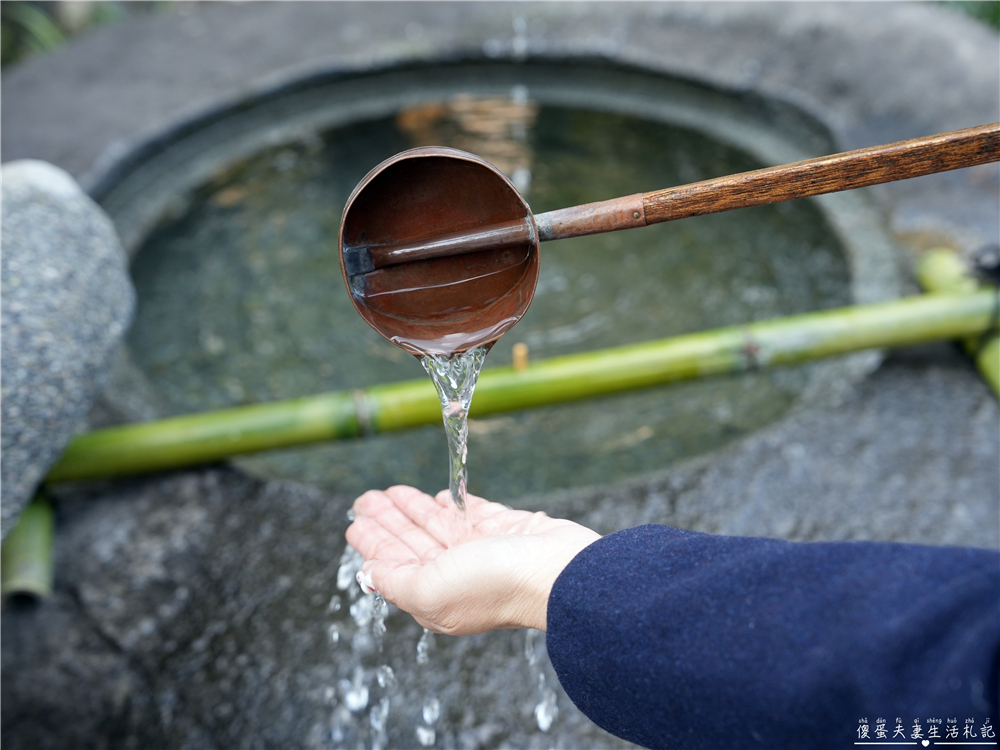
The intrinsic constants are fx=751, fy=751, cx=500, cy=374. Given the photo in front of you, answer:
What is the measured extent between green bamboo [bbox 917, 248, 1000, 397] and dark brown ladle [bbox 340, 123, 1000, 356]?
1586 mm

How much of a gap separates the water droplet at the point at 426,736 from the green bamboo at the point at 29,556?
3.39ft

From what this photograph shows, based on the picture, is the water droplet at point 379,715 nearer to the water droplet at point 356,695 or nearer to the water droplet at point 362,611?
the water droplet at point 356,695

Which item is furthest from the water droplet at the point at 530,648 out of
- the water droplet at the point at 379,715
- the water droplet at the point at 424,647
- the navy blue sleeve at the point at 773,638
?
the navy blue sleeve at the point at 773,638

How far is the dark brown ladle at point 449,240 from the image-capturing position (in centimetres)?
131

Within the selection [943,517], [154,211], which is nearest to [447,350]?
[943,517]

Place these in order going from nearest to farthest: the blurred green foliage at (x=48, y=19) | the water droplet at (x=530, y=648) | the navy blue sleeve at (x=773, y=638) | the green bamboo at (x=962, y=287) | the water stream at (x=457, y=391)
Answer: the navy blue sleeve at (x=773, y=638) → the water stream at (x=457, y=391) → the water droplet at (x=530, y=648) → the green bamboo at (x=962, y=287) → the blurred green foliage at (x=48, y=19)

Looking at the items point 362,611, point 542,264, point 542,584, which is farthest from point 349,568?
point 542,264

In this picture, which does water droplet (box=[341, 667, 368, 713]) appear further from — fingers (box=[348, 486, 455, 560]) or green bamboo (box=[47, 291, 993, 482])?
green bamboo (box=[47, 291, 993, 482])

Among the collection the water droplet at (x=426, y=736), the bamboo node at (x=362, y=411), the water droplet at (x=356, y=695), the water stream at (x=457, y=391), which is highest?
the bamboo node at (x=362, y=411)

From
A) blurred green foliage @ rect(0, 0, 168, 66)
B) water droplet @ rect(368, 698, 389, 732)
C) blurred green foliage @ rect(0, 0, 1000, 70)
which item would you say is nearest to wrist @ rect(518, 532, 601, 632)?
water droplet @ rect(368, 698, 389, 732)

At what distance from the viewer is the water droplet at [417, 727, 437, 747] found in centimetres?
160

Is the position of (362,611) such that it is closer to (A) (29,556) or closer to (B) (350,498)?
(B) (350,498)

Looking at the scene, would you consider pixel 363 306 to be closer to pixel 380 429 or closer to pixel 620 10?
pixel 380 429

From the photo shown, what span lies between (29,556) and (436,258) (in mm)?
1366
